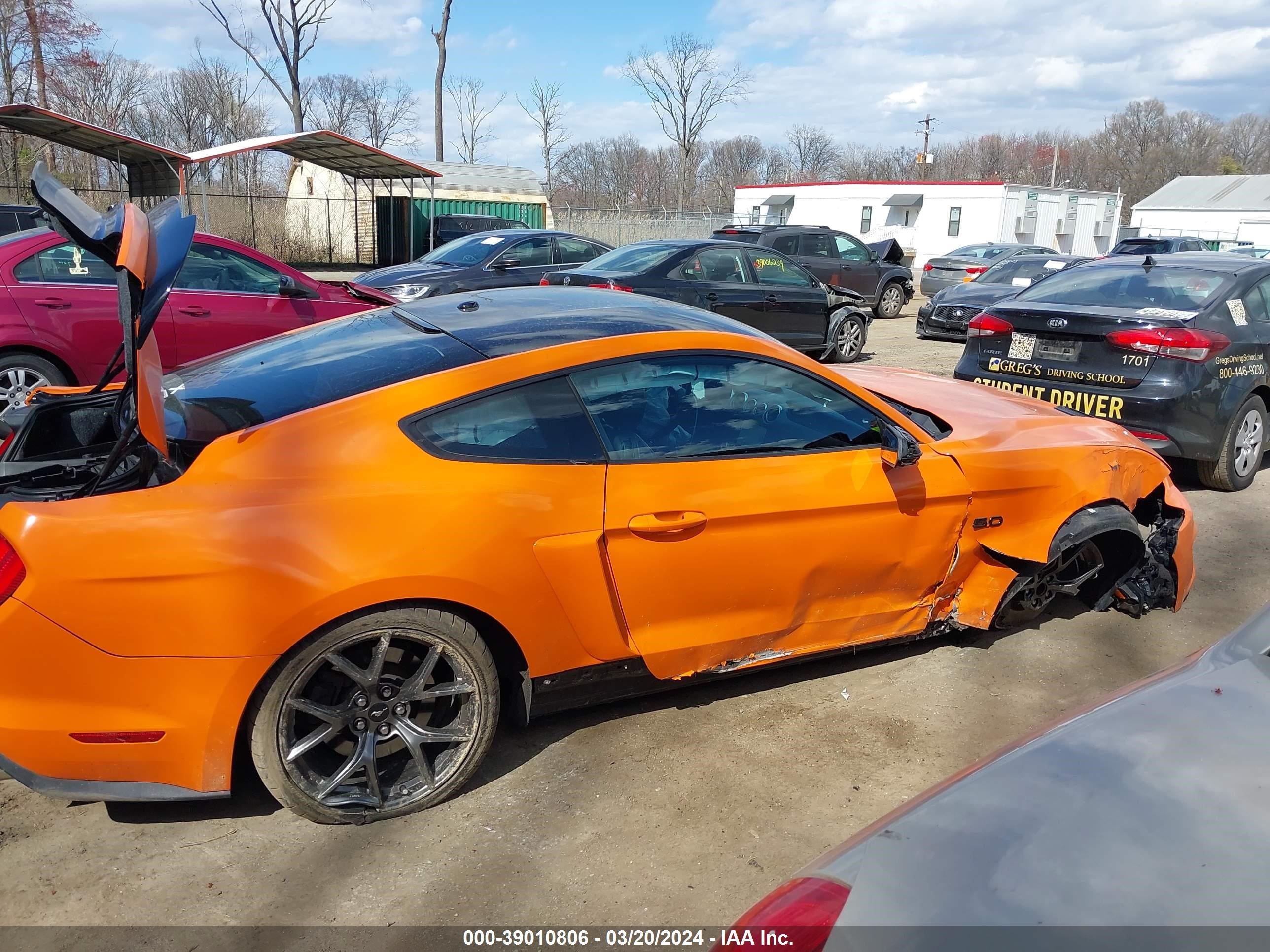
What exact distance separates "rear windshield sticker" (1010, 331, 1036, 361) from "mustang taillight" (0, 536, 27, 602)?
6049 millimetres

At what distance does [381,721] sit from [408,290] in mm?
9137

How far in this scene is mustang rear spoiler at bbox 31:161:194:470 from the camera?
2.57m

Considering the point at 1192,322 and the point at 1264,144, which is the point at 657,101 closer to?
the point at 1192,322

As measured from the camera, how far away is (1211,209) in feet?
196

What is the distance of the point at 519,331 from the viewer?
333 cm

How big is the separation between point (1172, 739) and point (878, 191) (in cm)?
4347

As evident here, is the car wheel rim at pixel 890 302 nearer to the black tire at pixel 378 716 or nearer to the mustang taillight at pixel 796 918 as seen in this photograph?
the black tire at pixel 378 716

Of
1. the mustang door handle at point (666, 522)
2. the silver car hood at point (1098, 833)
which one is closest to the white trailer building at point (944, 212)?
the mustang door handle at point (666, 522)

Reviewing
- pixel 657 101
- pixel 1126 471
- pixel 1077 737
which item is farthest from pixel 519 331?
pixel 657 101

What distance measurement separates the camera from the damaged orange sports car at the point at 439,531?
254 centimetres

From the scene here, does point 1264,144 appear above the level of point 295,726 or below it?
above

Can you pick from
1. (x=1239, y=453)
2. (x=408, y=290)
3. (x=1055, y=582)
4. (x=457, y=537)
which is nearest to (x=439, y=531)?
(x=457, y=537)

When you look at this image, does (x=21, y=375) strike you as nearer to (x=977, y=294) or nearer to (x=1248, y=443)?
(x=1248, y=443)

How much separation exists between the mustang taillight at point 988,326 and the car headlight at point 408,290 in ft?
21.7
